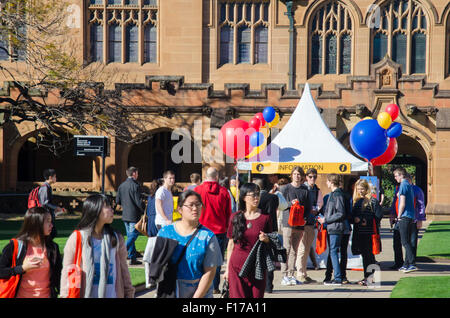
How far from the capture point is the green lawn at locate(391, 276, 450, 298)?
10173mm

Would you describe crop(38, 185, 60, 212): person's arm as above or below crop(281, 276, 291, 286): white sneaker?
above

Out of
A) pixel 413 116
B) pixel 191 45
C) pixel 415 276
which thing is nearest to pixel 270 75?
pixel 191 45

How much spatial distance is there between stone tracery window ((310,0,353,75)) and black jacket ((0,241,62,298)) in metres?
27.1

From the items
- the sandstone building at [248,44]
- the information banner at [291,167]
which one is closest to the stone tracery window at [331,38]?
the sandstone building at [248,44]

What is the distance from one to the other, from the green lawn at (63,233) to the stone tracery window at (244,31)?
36.6ft

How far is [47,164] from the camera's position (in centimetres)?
3284

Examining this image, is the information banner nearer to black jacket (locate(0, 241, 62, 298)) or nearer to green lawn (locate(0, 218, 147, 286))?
green lawn (locate(0, 218, 147, 286))

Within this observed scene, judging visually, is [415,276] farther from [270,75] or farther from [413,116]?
[270,75]

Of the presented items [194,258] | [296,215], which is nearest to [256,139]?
[296,215]

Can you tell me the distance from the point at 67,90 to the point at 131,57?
9462 mm

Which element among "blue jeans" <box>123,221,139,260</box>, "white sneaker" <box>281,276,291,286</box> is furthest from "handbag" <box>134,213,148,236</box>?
"white sneaker" <box>281,276,291,286</box>

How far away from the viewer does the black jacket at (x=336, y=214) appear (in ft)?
37.2

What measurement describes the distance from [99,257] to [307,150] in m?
12.0

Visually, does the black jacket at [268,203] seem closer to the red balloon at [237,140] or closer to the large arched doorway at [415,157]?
the red balloon at [237,140]
